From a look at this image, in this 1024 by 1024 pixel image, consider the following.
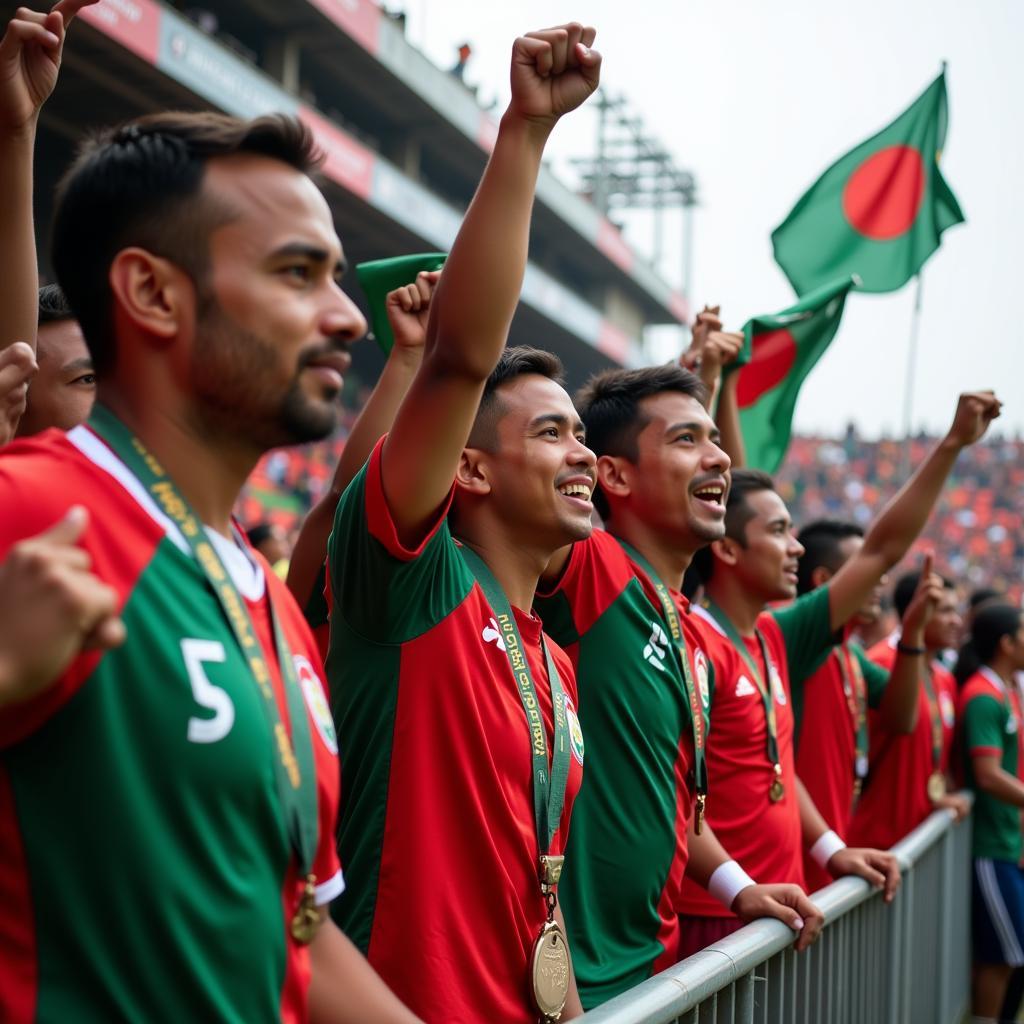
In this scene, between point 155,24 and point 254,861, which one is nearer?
point 254,861

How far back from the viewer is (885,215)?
743 cm

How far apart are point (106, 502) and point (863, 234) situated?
6.61 metres

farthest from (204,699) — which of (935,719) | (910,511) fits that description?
(935,719)

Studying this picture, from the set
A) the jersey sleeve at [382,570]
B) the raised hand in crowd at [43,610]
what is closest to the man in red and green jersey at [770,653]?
the jersey sleeve at [382,570]

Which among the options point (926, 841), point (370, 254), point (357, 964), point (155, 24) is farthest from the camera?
point (370, 254)

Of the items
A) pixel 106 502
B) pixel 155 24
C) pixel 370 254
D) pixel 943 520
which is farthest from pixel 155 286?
pixel 943 520

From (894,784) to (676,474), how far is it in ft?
11.6

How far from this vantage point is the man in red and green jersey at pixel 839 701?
5.48m

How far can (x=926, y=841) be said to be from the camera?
5.40 metres

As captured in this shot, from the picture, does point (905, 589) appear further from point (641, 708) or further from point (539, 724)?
point (539, 724)

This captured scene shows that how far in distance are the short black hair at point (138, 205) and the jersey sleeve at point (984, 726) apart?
6487 millimetres

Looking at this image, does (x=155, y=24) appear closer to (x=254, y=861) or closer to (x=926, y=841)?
(x=926, y=841)

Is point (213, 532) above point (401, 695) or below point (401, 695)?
above

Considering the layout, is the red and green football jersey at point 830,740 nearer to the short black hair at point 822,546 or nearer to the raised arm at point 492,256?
the short black hair at point 822,546
